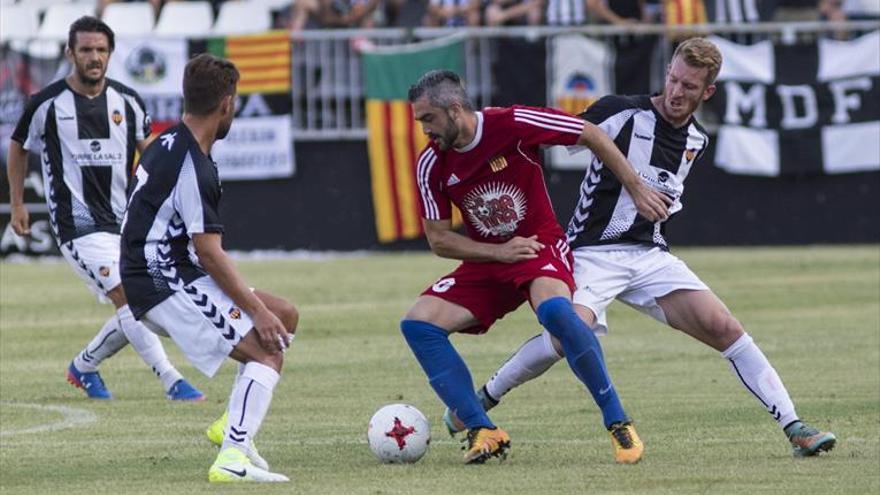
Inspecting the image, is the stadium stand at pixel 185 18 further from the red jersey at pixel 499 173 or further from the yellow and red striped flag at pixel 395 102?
the red jersey at pixel 499 173

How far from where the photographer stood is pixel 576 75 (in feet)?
74.2

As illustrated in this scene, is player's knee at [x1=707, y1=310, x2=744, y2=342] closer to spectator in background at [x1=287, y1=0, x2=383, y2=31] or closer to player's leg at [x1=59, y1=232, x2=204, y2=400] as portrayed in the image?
player's leg at [x1=59, y1=232, x2=204, y2=400]

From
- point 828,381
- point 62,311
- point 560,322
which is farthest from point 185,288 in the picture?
point 62,311

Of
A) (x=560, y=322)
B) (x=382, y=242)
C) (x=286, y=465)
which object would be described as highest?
(x=560, y=322)

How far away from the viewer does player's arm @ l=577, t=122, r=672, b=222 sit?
29.1ft

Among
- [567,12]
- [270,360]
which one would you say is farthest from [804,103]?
[270,360]

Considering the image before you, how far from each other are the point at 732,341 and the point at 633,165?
1.00m

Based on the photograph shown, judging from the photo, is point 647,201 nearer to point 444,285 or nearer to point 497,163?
point 497,163

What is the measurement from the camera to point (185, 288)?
8320 millimetres

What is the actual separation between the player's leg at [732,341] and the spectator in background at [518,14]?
568 inches

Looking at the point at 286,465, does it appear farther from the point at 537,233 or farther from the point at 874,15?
the point at 874,15

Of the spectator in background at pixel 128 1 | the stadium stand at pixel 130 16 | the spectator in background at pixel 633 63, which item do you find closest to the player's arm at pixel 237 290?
the spectator in background at pixel 633 63

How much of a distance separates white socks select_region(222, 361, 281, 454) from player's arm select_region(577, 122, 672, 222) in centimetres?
187

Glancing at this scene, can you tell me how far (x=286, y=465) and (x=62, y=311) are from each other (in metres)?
9.01
